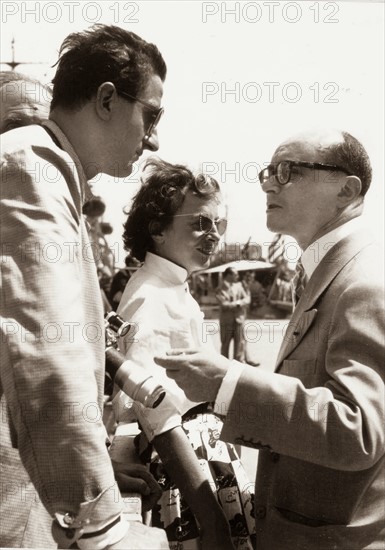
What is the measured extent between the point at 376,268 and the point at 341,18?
109cm

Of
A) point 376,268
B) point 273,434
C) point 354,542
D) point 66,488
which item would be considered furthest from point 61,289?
point 354,542

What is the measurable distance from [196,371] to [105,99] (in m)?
0.70

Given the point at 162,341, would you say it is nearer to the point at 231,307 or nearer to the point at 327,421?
the point at 327,421

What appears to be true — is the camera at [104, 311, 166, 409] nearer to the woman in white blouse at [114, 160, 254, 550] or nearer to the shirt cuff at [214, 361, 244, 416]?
the shirt cuff at [214, 361, 244, 416]

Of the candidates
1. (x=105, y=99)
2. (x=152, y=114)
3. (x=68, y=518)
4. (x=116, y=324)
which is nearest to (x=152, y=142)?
(x=152, y=114)

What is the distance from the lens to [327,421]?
5.16 ft

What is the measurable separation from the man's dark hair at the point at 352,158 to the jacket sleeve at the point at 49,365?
3.51 ft

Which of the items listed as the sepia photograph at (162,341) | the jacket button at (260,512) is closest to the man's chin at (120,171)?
the sepia photograph at (162,341)

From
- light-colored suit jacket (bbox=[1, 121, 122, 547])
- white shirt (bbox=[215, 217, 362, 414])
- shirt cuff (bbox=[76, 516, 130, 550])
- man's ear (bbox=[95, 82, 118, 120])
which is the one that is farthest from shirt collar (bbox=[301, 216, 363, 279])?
shirt cuff (bbox=[76, 516, 130, 550])

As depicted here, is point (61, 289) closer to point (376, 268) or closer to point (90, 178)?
point (90, 178)

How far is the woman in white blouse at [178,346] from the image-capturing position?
198 centimetres

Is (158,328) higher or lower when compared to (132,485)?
higher

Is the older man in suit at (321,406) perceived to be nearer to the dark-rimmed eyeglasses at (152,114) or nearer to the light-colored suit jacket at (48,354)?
the light-colored suit jacket at (48,354)

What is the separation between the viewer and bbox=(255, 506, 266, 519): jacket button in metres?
1.85
